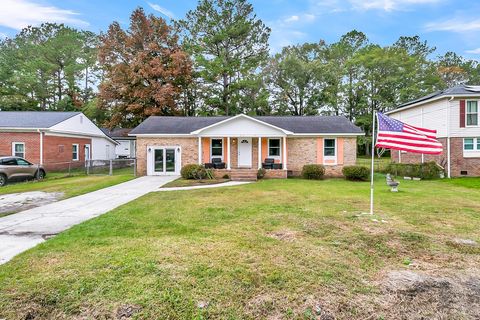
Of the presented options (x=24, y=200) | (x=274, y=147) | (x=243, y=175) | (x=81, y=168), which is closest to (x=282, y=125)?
(x=274, y=147)

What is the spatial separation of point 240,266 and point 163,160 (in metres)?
15.9

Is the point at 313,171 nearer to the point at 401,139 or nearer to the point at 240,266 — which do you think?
the point at 401,139

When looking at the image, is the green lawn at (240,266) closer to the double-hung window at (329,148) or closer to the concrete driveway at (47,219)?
the concrete driveway at (47,219)

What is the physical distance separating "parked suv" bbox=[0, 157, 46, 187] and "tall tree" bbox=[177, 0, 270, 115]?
68.0 ft

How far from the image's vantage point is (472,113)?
16.9 meters

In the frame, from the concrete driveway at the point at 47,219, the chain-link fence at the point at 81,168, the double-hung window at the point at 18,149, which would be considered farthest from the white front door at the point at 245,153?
the double-hung window at the point at 18,149

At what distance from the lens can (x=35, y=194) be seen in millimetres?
10867

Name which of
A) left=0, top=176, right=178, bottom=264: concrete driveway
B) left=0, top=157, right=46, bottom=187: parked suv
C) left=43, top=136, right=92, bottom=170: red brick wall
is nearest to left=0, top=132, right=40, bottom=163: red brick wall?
left=43, top=136, right=92, bottom=170: red brick wall

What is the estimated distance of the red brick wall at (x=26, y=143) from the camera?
62.1ft

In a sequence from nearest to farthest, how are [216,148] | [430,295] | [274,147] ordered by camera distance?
[430,295] → [274,147] → [216,148]

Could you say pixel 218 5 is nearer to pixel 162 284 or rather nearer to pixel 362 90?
pixel 362 90

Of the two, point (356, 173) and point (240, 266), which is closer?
point (240, 266)

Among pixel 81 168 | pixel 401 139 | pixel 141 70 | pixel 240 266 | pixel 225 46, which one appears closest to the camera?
pixel 240 266

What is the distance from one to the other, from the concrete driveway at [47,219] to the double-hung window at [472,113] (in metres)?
20.5
